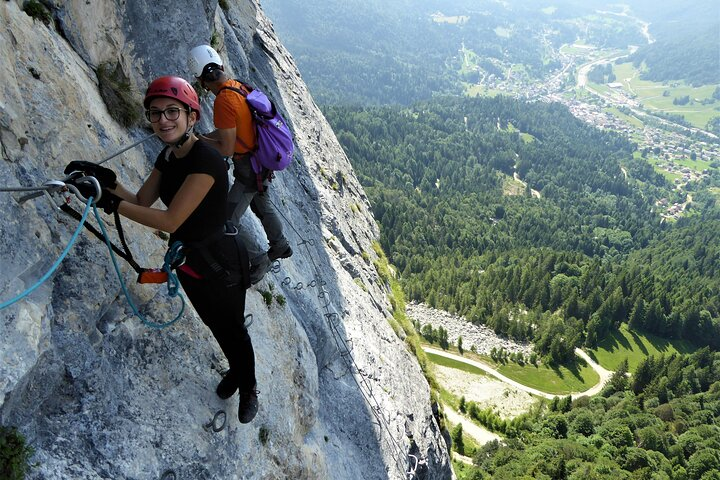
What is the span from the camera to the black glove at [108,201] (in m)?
5.35

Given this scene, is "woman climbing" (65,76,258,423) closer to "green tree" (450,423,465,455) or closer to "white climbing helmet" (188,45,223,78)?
"white climbing helmet" (188,45,223,78)

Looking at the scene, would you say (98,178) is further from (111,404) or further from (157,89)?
(111,404)

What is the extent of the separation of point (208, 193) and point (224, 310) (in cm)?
191

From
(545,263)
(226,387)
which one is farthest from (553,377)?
(226,387)

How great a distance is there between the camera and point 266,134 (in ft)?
26.6

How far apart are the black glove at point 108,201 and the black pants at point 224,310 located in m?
1.42

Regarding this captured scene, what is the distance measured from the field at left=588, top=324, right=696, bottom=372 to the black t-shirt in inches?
4074

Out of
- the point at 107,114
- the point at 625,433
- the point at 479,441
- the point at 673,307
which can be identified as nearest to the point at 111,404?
the point at 107,114

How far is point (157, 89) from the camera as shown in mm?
5465

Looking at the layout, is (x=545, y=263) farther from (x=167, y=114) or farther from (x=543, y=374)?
(x=167, y=114)

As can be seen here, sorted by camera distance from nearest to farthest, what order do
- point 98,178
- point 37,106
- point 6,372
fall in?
point 6,372, point 98,178, point 37,106

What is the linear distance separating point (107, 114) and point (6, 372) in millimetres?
6088

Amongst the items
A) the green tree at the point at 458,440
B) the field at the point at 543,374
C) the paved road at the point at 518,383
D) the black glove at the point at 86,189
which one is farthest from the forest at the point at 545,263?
the black glove at the point at 86,189

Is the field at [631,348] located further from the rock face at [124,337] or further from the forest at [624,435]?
the rock face at [124,337]
